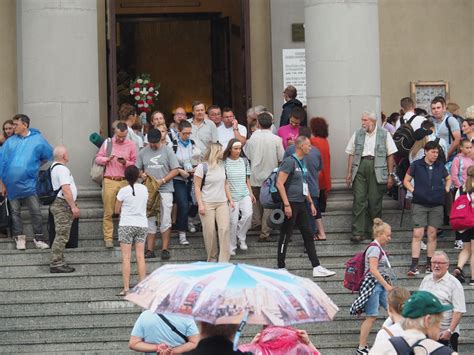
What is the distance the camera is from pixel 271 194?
1788 cm

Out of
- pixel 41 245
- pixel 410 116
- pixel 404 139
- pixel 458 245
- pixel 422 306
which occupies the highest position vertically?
pixel 410 116

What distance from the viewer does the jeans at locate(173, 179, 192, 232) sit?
18500mm

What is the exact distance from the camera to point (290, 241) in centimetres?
1891

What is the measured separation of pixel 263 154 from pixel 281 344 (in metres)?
8.01

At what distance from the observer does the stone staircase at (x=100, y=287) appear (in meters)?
16.2

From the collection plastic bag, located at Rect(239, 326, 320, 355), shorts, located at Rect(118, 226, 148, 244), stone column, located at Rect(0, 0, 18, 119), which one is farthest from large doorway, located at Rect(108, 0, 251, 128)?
plastic bag, located at Rect(239, 326, 320, 355)

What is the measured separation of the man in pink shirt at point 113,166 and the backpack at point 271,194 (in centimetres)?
175

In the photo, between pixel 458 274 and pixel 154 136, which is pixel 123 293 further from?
pixel 458 274

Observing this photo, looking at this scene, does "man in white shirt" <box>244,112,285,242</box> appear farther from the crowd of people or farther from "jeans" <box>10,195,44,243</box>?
"jeans" <box>10,195,44,243</box>

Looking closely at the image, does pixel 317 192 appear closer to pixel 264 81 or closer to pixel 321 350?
pixel 321 350

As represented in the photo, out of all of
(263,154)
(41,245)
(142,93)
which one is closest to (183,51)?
(142,93)

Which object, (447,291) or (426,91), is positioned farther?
(426,91)

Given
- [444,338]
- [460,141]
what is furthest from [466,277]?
[444,338]

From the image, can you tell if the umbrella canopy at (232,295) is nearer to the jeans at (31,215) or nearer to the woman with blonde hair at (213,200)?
the woman with blonde hair at (213,200)
